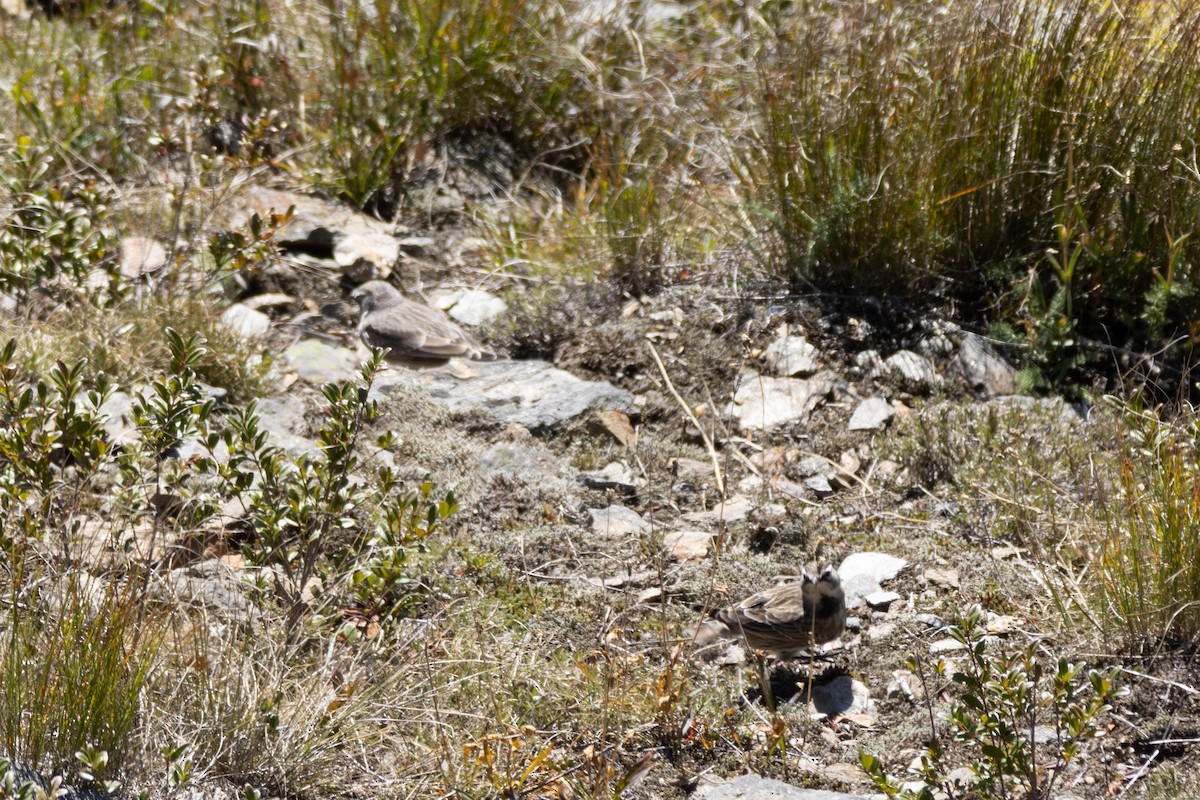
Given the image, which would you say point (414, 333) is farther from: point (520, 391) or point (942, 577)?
point (942, 577)

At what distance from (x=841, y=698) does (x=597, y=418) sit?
1.88m

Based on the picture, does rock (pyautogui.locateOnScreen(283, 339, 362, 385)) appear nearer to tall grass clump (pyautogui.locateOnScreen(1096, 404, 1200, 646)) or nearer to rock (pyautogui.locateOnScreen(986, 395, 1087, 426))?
rock (pyautogui.locateOnScreen(986, 395, 1087, 426))

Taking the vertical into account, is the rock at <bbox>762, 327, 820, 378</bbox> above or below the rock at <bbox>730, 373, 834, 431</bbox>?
above

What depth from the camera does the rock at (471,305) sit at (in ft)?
20.7

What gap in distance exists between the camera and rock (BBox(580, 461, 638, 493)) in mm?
4938

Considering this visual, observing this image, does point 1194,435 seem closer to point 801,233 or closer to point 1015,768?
point 1015,768

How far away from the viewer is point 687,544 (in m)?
4.54

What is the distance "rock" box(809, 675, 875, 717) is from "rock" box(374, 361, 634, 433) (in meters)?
1.86

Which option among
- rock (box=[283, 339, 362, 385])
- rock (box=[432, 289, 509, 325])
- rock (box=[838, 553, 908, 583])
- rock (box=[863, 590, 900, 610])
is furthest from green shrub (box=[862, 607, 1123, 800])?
rock (box=[432, 289, 509, 325])

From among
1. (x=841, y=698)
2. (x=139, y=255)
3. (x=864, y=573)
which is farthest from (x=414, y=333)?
(x=841, y=698)

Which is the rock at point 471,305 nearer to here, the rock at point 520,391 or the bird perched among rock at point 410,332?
the bird perched among rock at point 410,332

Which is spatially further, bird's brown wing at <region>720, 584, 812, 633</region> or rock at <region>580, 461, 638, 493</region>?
rock at <region>580, 461, 638, 493</region>

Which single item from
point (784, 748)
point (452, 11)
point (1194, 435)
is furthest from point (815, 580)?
point (452, 11)

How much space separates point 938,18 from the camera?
5.71m
